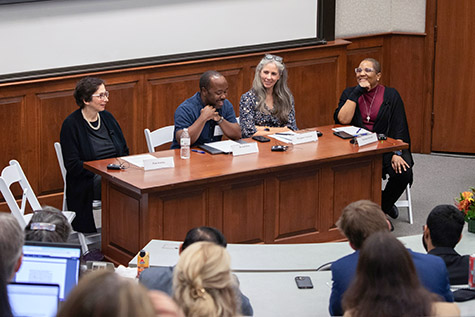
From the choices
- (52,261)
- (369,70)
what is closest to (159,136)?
(369,70)

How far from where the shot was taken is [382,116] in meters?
6.61

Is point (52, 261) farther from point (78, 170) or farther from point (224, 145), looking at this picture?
point (224, 145)

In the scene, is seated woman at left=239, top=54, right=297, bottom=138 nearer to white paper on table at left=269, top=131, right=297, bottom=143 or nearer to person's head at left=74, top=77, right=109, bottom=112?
white paper on table at left=269, top=131, right=297, bottom=143

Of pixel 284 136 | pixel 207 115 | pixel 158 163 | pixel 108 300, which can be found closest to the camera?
pixel 108 300

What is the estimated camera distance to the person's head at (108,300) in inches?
64.3

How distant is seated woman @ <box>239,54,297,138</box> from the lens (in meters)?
6.41

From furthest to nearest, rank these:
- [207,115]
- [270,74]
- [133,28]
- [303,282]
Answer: [133,28]
[270,74]
[207,115]
[303,282]

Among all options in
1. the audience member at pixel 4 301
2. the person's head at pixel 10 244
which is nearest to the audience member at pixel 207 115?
the person's head at pixel 10 244

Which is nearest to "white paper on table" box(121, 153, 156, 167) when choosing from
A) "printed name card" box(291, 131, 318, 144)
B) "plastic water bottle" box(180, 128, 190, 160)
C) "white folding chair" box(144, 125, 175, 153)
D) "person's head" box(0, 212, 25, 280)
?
"plastic water bottle" box(180, 128, 190, 160)

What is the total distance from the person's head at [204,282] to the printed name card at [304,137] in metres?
3.37

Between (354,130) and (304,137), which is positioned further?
(354,130)

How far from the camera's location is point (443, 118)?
331 inches

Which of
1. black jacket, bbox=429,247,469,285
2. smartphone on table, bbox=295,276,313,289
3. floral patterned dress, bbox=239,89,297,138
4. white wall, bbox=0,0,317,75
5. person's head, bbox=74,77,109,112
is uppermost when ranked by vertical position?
white wall, bbox=0,0,317,75

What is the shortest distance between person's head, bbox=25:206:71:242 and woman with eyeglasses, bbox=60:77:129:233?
2.19 meters
